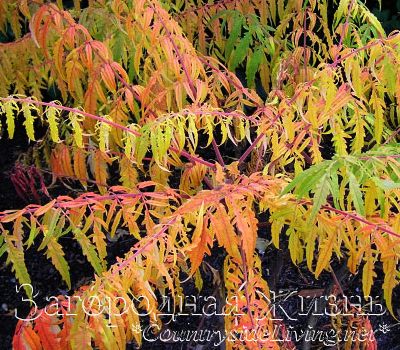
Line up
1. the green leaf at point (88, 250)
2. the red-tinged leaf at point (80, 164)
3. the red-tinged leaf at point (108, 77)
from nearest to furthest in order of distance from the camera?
the green leaf at point (88, 250)
the red-tinged leaf at point (108, 77)
the red-tinged leaf at point (80, 164)

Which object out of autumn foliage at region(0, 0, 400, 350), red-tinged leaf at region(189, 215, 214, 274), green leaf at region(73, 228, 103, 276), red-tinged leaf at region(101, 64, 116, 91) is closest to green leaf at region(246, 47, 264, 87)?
autumn foliage at region(0, 0, 400, 350)

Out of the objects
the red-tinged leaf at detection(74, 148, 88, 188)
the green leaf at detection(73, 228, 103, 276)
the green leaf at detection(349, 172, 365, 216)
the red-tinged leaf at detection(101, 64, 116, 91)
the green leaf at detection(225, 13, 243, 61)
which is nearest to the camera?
the green leaf at detection(349, 172, 365, 216)

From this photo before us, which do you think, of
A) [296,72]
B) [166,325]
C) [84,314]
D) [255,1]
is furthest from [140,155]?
[166,325]

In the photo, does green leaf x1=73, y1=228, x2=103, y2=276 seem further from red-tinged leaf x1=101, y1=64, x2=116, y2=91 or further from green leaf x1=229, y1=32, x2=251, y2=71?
green leaf x1=229, y1=32, x2=251, y2=71

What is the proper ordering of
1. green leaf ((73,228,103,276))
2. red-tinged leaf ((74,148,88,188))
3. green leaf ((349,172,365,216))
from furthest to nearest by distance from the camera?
red-tinged leaf ((74,148,88,188)) < green leaf ((73,228,103,276)) < green leaf ((349,172,365,216))

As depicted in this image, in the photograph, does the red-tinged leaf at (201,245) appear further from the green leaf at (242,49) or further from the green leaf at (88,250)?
the green leaf at (242,49)

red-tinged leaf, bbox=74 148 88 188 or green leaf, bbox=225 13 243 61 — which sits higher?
green leaf, bbox=225 13 243 61

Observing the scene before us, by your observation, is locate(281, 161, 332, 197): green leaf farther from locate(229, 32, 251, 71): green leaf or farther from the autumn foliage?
locate(229, 32, 251, 71): green leaf

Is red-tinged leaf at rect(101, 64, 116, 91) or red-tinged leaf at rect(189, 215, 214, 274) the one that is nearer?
red-tinged leaf at rect(189, 215, 214, 274)

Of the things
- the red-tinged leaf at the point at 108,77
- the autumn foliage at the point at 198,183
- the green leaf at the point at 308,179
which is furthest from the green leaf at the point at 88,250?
the green leaf at the point at 308,179

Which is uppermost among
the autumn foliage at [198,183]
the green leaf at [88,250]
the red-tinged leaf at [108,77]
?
the red-tinged leaf at [108,77]

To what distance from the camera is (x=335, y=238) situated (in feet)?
4.83

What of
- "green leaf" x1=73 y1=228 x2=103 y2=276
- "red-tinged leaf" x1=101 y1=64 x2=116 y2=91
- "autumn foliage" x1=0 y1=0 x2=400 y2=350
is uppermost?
"red-tinged leaf" x1=101 y1=64 x2=116 y2=91

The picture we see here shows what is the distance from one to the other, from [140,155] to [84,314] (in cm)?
48
